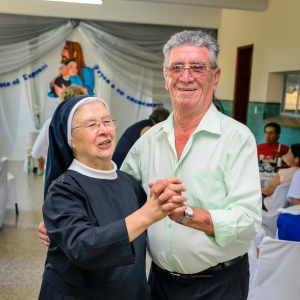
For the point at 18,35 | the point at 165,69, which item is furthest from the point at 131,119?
the point at 165,69

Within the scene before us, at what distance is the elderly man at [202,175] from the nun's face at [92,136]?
0.25 meters

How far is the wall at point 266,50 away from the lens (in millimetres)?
5090

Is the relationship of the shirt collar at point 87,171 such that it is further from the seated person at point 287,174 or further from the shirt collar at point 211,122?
the seated person at point 287,174

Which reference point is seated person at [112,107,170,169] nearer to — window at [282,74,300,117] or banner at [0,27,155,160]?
window at [282,74,300,117]

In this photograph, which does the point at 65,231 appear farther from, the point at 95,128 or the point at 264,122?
the point at 264,122

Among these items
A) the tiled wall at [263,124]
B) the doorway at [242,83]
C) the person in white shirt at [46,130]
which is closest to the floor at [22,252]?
the person in white shirt at [46,130]

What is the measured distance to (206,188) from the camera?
1.30 metres

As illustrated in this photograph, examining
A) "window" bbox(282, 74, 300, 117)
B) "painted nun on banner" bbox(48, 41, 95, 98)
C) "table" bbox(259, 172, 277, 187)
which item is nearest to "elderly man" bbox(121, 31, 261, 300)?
"table" bbox(259, 172, 277, 187)

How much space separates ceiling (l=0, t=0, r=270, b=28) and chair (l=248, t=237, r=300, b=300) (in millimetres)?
5267

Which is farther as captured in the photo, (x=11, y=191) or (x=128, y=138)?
(x=11, y=191)

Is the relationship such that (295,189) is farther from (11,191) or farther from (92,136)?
(11,191)

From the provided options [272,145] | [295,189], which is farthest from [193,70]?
[272,145]

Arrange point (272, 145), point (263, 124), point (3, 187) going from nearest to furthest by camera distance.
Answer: point (3, 187) → point (272, 145) → point (263, 124)

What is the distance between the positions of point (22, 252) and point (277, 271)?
234cm
